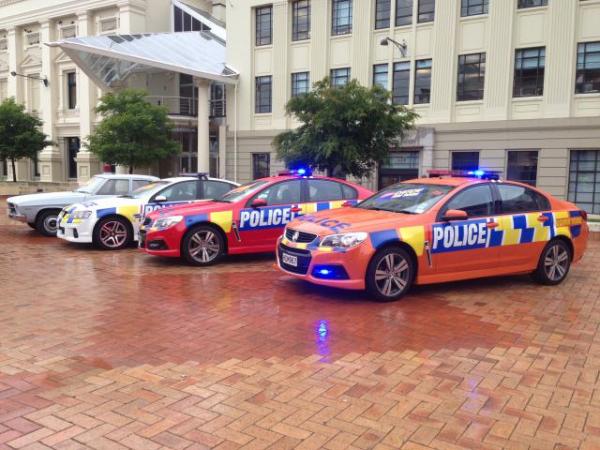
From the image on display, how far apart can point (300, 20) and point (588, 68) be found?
1247 cm

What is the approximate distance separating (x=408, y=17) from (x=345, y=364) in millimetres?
21650

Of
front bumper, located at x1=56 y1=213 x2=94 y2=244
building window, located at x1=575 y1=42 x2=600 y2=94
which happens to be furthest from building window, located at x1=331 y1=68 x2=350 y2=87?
front bumper, located at x1=56 y1=213 x2=94 y2=244

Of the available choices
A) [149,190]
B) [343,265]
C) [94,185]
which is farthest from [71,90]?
[343,265]

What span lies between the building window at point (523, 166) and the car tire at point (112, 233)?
52.5 feet

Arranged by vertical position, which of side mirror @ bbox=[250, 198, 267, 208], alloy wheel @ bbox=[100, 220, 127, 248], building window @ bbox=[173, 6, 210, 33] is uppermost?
building window @ bbox=[173, 6, 210, 33]

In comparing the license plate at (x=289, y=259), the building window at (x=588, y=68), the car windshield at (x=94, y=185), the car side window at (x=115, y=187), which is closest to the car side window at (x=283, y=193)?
the license plate at (x=289, y=259)

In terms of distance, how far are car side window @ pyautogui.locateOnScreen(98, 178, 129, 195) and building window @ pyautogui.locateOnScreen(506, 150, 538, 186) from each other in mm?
15241

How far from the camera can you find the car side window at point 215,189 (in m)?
10.9

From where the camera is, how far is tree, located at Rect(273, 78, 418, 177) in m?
14.5

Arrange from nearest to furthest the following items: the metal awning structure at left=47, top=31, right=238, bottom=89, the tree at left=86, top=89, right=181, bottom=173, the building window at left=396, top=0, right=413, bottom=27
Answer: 1. the building window at left=396, top=0, right=413, bottom=27
2. the tree at left=86, top=89, right=181, bottom=173
3. the metal awning structure at left=47, top=31, right=238, bottom=89

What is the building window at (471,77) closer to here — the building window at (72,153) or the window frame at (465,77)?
the window frame at (465,77)

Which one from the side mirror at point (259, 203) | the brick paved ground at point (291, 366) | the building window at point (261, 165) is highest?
the building window at point (261, 165)

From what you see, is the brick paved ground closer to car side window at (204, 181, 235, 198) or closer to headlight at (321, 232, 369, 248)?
headlight at (321, 232, 369, 248)

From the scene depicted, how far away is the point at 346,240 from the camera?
6609 mm
